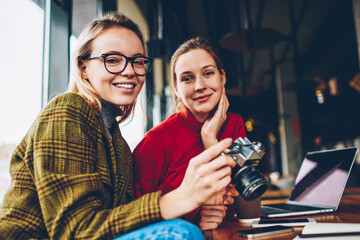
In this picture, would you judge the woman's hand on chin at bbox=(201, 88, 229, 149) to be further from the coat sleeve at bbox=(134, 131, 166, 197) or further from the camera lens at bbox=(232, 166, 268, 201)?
the camera lens at bbox=(232, 166, 268, 201)

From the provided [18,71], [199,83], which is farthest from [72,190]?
[18,71]

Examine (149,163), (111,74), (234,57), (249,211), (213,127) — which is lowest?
(249,211)

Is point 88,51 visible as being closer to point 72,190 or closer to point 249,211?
point 72,190

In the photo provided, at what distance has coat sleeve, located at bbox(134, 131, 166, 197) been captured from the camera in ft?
3.66

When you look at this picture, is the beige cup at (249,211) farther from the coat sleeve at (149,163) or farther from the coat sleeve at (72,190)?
the coat sleeve at (72,190)

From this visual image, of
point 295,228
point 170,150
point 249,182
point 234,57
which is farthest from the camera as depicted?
point 234,57

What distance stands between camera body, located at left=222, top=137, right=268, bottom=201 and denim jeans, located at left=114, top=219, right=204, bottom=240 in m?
0.19

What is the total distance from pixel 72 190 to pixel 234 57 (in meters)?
6.06

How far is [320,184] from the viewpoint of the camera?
133 centimetres

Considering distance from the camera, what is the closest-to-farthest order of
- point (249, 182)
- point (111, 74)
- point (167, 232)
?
1. point (167, 232)
2. point (249, 182)
3. point (111, 74)

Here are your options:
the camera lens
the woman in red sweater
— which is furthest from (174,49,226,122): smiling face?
the camera lens

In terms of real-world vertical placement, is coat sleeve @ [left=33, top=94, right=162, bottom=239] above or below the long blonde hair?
below

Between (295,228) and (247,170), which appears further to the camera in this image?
(295,228)

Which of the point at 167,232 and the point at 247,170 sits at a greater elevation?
the point at 247,170
